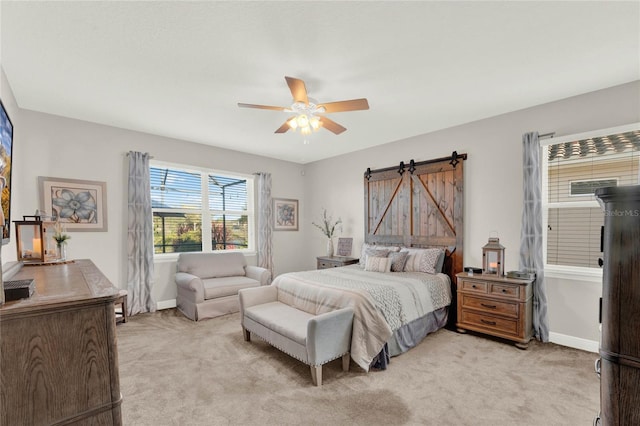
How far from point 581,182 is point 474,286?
64.3 inches

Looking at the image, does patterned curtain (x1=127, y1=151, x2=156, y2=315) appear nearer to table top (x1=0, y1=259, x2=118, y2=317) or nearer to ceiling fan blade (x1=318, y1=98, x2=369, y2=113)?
table top (x1=0, y1=259, x2=118, y2=317)

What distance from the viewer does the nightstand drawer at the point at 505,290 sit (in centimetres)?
312

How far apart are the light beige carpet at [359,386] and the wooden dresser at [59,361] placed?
4.26ft

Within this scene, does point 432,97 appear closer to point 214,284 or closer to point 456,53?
point 456,53

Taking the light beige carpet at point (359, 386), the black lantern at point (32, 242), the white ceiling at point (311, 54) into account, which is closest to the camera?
the white ceiling at point (311, 54)

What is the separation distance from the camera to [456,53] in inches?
90.4

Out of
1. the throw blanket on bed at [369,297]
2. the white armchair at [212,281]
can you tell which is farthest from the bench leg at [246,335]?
the white armchair at [212,281]

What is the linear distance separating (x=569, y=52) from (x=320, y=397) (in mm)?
3393

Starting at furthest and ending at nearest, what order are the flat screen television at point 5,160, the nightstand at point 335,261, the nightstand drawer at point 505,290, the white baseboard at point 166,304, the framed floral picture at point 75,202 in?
the nightstand at point 335,261, the white baseboard at point 166,304, the framed floral picture at point 75,202, the nightstand drawer at point 505,290, the flat screen television at point 5,160

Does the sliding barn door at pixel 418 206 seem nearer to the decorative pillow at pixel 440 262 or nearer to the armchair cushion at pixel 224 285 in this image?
the decorative pillow at pixel 440 262

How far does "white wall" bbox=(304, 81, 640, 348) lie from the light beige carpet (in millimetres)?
544

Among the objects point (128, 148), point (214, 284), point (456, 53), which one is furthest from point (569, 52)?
point (128, 148)

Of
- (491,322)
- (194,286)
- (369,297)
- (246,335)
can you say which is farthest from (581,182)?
(194,286)

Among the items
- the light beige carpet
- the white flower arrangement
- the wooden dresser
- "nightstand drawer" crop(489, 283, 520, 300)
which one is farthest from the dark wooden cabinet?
the white flower arrangement
